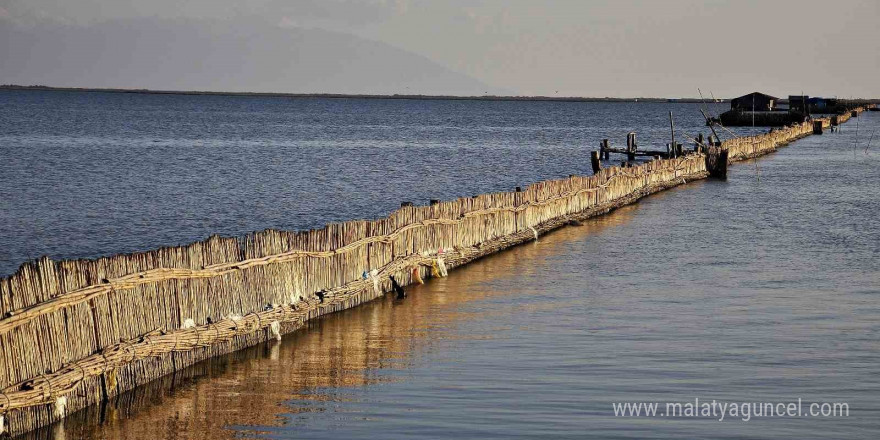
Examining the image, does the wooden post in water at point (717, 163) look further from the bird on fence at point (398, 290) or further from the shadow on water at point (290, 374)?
the bird on fence at point (398, 290)

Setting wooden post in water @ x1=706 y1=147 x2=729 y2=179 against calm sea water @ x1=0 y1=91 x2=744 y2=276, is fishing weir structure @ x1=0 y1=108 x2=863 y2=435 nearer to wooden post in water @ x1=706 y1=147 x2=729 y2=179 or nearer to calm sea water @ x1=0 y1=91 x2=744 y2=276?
calm sea water @ x1=0 y1=91 x2=744 y2=276

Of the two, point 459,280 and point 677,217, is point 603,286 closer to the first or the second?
point 459,280

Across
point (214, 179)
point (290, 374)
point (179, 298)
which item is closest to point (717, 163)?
point (214, 179)

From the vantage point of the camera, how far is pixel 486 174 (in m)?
55.0

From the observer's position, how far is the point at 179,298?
12508 millimetres

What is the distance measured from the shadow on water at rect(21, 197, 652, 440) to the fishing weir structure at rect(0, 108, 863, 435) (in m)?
0.20

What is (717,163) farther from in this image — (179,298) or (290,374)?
(179,298)

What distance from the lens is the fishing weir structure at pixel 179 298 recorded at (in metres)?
10.3

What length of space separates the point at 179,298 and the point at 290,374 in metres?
1.49

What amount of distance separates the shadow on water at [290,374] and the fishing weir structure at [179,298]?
20cm

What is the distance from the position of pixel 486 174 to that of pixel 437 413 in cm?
4418

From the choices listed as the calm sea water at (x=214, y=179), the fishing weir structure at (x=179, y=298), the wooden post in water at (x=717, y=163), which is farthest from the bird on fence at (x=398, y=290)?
the wooden post in water at (x=717, y=163)

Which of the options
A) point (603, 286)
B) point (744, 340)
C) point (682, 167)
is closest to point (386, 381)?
point (744, 340)

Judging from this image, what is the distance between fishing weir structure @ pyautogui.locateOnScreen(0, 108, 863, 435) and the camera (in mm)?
10297
